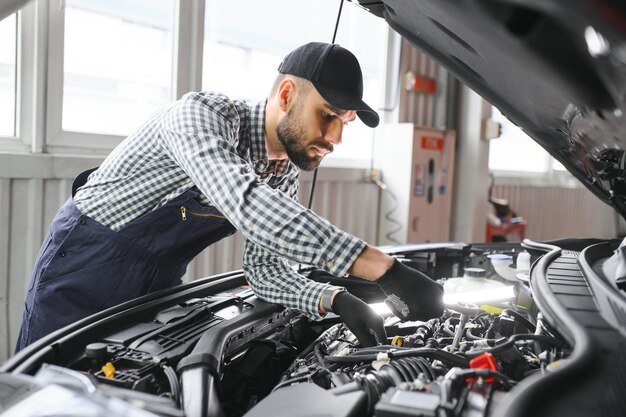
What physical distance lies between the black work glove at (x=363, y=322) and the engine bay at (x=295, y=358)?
3 cm

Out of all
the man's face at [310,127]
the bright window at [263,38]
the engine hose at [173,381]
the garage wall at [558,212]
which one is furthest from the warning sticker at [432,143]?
the engine hose at [173,381]

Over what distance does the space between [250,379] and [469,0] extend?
0.80 metres

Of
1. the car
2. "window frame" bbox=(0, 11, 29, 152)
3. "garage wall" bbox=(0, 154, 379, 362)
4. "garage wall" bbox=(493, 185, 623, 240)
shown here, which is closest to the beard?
the car

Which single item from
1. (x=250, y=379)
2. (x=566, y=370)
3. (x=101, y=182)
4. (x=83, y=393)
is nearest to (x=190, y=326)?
(x=250, y=379)

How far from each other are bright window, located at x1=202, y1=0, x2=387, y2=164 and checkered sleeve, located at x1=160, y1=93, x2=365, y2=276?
1996 millimetres

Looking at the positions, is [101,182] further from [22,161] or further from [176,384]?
[22,161]

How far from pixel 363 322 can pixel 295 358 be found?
182 millimetres

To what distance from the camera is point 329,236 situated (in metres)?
1.12

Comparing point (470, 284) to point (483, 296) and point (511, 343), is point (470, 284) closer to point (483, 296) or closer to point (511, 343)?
point (483, 296)

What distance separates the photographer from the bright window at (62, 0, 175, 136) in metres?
2.61

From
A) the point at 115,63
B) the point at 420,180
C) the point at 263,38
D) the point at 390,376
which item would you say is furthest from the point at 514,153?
the point at 390,376

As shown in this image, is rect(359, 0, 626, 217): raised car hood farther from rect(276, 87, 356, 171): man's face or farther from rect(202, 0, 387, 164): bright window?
rect(202, 0, 387, 164): bright window

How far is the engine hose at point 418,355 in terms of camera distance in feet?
3.16

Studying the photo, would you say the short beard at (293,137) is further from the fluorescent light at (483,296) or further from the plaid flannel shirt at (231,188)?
the fluorescent light at (483,296)
